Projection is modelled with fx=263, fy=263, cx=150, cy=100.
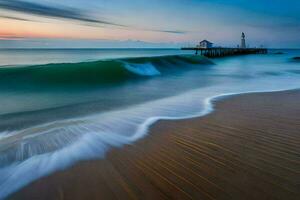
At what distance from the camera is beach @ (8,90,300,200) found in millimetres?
2938

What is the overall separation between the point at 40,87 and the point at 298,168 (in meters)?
12.6

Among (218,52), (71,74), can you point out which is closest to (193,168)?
(71,74)

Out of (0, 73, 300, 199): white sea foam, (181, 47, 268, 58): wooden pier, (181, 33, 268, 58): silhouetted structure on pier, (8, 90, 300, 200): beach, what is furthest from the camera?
(181, 33, 268, 58): silhouetted structure on pier

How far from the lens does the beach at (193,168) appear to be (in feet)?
9.64

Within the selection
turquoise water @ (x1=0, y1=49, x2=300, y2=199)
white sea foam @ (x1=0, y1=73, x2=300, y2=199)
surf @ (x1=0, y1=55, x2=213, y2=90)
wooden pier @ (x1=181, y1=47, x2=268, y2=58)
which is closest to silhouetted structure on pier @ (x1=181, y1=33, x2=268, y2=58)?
wooden pier @ (x1=181, y1=47, x2=268, y2=58)

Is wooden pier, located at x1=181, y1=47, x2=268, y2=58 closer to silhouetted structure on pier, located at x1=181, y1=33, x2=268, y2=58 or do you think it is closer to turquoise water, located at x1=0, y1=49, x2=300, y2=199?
silhouetted structure on pier, located at x1=181, y1=33, x2=268, y2=58

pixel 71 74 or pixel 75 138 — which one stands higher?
pixel 71 74

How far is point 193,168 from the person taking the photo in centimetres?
350

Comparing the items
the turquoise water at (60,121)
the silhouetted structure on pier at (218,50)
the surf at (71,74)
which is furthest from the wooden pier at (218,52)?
the turquoise water at (60,121)

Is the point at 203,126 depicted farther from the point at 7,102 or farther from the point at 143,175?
the point at 7,102

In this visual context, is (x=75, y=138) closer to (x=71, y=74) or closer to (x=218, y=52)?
(x=71, y=74)

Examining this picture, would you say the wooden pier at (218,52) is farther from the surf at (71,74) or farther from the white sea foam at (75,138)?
the white sea foam at (75,138)

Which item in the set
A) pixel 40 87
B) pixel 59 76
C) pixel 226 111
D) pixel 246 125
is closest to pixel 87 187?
pixel 246 125

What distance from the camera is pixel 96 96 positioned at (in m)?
10.9
